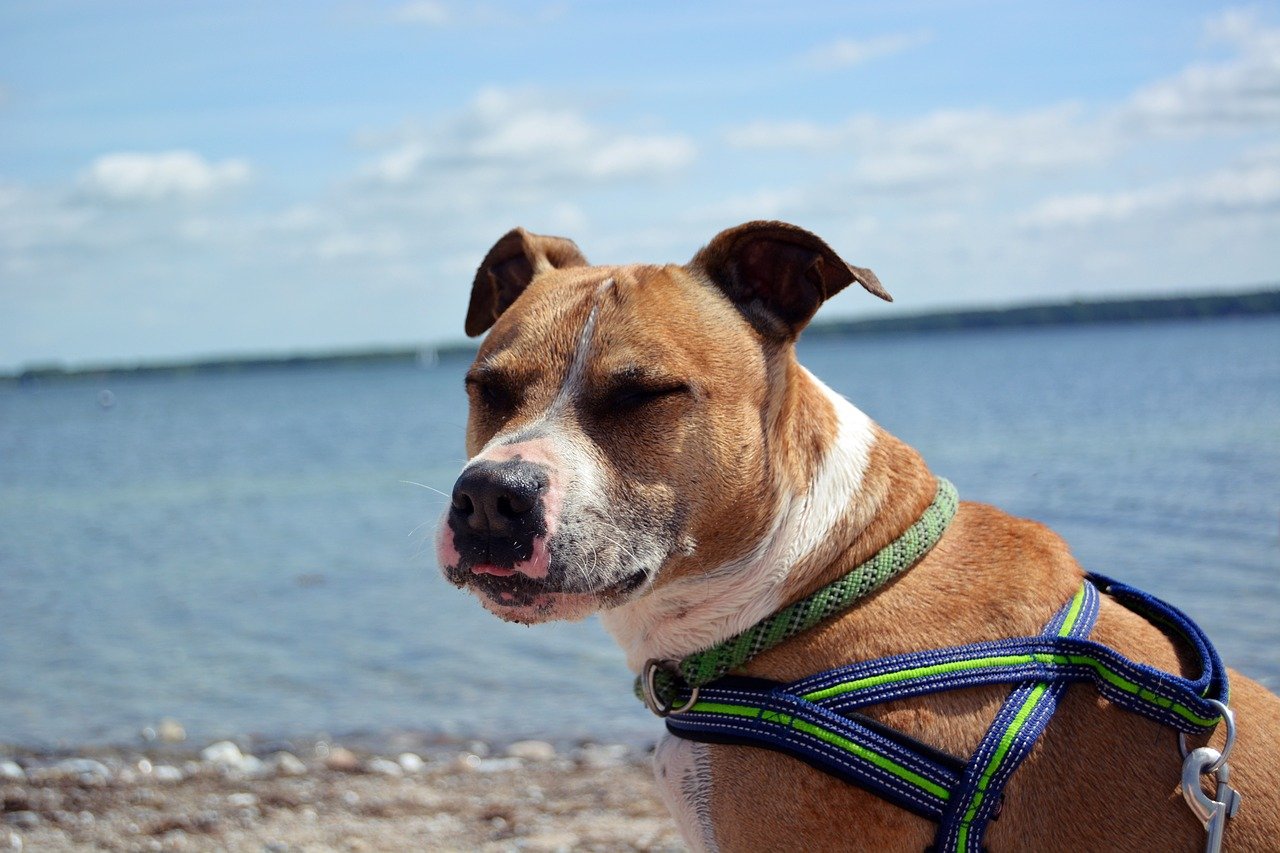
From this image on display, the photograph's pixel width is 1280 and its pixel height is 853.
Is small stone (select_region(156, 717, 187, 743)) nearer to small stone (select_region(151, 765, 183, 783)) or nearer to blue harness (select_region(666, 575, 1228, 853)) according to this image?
small stone (select_region(151, 765, 183, 783))

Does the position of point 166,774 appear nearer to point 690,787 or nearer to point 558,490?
point 690,787

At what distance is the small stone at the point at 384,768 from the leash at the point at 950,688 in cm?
508

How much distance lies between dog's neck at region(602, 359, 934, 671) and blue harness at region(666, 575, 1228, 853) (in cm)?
26

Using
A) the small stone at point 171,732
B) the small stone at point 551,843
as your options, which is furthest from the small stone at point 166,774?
the small stone at point 551,843

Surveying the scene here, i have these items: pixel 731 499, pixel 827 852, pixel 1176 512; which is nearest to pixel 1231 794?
pixel 827 852

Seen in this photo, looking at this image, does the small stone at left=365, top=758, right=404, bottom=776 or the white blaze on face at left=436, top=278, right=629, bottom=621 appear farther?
the small stone at left=365, top=758, right=404, bottom=776

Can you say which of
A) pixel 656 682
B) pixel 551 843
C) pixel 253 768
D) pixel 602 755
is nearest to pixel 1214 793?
pixel 656 682

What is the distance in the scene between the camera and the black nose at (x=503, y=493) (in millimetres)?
3227

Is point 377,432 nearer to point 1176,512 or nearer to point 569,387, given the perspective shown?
point 1176,512

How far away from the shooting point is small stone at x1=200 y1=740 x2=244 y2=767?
27.9 feet

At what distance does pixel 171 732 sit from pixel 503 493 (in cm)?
751

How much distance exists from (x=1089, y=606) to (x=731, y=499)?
106cm

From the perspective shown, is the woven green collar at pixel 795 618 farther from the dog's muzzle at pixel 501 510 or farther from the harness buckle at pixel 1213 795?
the harness buckle at pixel 1213 795

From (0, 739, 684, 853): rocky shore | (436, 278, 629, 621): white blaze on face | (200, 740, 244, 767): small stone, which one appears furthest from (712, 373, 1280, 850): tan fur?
(200, 740, 244, 767): small stone
